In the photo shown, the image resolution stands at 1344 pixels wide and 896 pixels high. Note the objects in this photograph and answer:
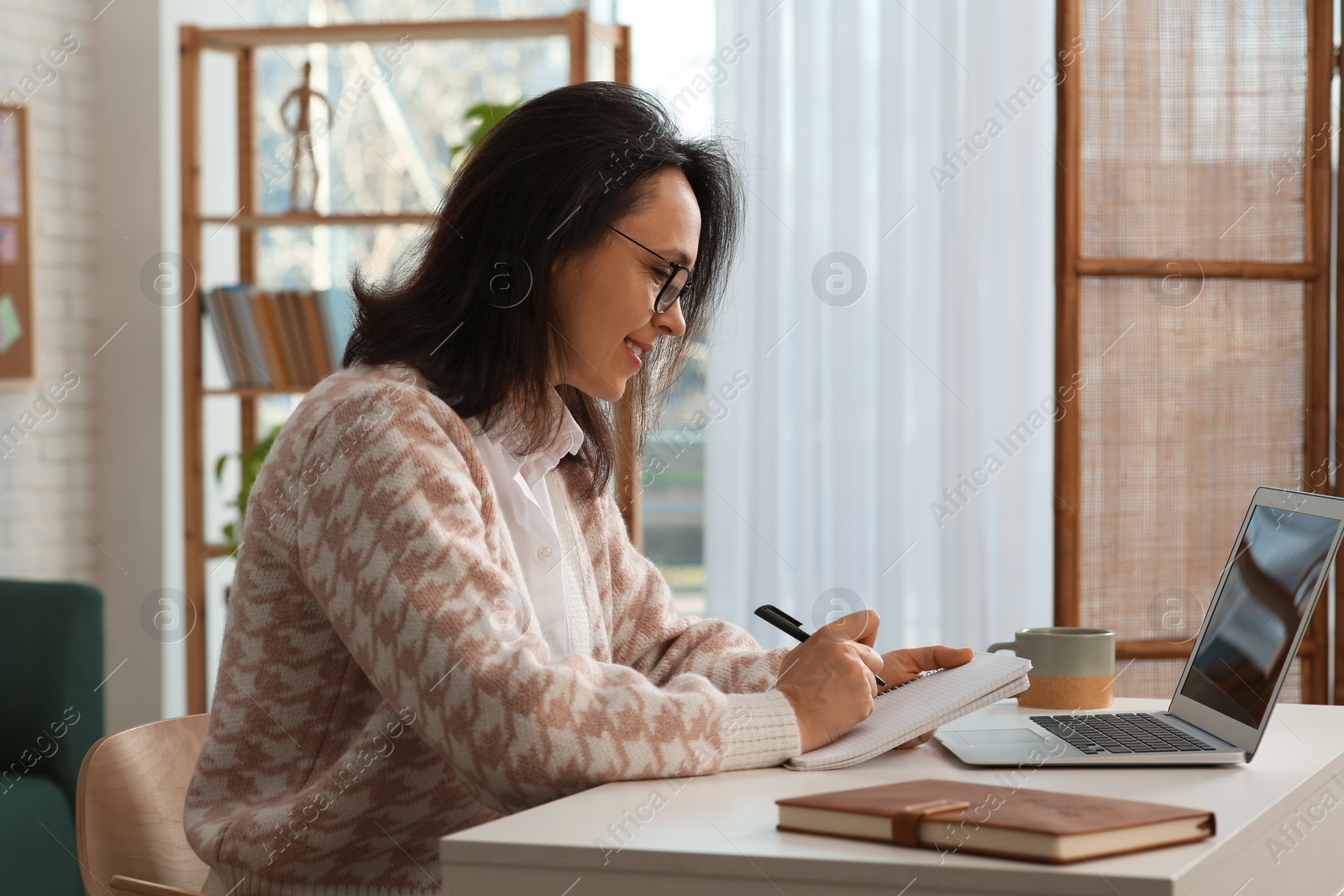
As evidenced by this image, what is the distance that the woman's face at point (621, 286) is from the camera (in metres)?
1.39

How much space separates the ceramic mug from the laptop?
0.15ft

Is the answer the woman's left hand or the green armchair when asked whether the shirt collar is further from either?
the green armchair

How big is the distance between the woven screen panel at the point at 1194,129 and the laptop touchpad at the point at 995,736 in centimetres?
170

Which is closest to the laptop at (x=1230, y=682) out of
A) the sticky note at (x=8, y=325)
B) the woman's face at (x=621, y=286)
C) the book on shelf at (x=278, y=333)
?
the woman's face at (x=621, y=286)

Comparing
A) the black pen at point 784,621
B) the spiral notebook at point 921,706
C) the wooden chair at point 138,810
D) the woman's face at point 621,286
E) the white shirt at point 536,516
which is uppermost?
the woman's face at point 621,286

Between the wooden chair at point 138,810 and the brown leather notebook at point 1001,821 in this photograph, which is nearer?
the brown leather notebook at point 1001,821

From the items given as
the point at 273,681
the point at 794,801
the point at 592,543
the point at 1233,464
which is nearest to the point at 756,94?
the point at 1233,464

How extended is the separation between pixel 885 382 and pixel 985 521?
1.38ft

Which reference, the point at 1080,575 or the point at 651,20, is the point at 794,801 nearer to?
the point at 1080,575

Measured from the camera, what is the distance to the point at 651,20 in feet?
11.6

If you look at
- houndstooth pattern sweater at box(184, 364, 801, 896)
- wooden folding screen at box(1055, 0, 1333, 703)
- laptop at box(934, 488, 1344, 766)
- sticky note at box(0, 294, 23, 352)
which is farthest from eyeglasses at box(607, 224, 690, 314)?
sticky note at box(0, 294, 23, 352)

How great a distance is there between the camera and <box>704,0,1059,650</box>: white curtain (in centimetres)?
330

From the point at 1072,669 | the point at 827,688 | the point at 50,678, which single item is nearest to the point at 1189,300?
the point at 1072,669

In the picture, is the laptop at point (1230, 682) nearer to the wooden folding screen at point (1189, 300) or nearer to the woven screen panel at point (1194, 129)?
the wooden folding screen at point (1189, 300)
